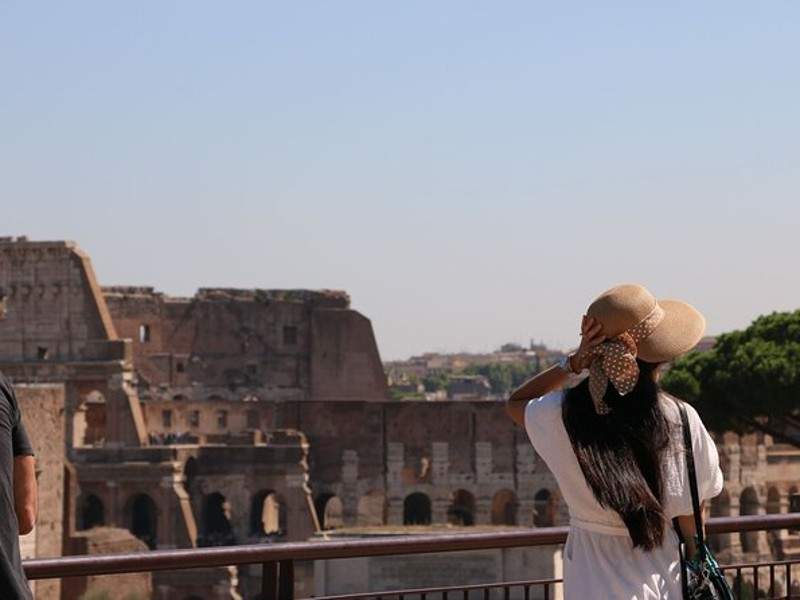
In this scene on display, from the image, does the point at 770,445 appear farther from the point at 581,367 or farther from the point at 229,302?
the point at 581,367

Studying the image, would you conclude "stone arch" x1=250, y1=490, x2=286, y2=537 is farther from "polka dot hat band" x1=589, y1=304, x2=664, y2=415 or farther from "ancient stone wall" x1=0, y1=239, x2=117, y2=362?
"polka dot hat band" x1=589, y1=304, x2=664, y2=415

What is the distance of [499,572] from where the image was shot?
29375 mm

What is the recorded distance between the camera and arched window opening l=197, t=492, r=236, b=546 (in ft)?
166

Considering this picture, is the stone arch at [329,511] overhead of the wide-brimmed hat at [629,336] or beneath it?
beneath

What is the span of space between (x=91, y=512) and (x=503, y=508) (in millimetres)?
12455

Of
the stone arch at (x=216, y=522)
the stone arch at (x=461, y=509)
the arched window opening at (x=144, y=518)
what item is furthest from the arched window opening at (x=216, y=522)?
the stone arch at (x=461, y=509)

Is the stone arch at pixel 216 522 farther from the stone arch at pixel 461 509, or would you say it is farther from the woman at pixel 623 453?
the woman at pixel 623 453

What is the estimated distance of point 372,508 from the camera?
53.9m

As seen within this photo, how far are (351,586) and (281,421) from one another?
82.3 ft

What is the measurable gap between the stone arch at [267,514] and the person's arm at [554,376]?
45595mm

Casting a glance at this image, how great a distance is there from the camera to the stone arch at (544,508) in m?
51.6

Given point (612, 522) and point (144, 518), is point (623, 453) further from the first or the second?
point (144, 518)

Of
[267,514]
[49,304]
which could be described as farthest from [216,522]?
[49,304]

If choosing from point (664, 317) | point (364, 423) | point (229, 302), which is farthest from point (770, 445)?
point (664, 317)
